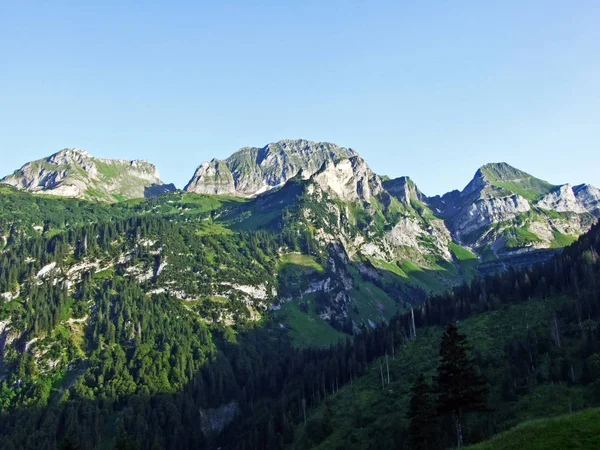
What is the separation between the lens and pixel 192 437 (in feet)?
615

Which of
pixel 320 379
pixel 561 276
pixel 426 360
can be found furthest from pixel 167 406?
pixel 561 276

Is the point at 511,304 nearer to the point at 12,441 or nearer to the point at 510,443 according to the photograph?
the point at 510,443

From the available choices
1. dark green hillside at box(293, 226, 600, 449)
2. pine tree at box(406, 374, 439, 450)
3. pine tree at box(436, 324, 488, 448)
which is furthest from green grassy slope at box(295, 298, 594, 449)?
pine tree at box(436, 324, 488, 448)

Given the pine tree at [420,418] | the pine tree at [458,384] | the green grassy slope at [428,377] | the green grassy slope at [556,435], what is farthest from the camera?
the green grassy slope at [428,377]

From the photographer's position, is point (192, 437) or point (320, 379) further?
point (192, 437)

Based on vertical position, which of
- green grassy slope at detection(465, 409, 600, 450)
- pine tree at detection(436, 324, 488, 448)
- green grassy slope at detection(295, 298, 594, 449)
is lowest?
green grassy slope at detection(295, 298, 594, 449)

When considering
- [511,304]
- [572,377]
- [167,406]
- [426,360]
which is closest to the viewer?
[572,377]

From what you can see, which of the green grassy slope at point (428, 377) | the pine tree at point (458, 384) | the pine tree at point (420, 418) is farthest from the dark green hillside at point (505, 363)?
the pine tree at point (458, 384)

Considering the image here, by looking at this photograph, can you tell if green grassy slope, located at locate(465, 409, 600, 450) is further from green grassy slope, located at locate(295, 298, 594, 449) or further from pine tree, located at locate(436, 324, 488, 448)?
green grassy slope, located at locate(295, 298, 594, 449)

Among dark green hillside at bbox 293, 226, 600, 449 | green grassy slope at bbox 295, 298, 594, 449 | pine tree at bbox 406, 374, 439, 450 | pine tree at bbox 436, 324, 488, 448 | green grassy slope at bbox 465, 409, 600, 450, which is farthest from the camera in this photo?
dark green hillside at bbox 293, 226, 600, 449

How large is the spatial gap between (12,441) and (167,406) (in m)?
54.5

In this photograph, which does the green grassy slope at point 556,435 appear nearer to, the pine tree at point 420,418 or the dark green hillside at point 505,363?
the pine tree at point 420,418

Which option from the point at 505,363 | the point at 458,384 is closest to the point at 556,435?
the point at 458,384

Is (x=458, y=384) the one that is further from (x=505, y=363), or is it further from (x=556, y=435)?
(x=505, y=363)
